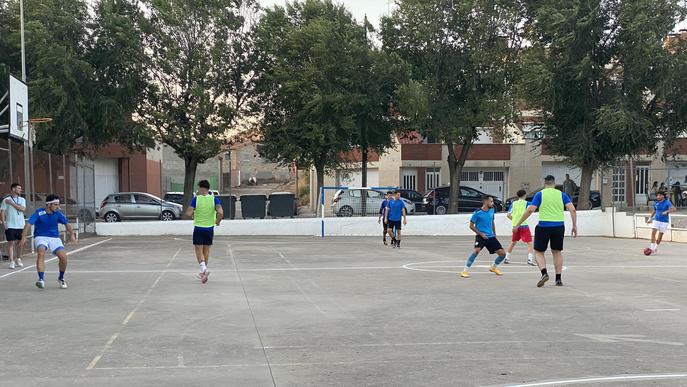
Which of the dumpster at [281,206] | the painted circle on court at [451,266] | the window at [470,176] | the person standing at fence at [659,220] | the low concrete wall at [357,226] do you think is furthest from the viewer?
the window at [470,176]

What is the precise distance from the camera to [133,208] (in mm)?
38938

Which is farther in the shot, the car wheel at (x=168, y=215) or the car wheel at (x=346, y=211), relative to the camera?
the car wheel at (x=168, y=215)

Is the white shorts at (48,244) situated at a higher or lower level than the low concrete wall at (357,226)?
higher

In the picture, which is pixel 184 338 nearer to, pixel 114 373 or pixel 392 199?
pixel 114 373

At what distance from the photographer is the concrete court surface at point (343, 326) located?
276 inches

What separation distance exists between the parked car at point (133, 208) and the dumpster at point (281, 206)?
720cm

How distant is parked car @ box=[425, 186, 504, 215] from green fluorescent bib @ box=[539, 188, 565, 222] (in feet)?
93.9

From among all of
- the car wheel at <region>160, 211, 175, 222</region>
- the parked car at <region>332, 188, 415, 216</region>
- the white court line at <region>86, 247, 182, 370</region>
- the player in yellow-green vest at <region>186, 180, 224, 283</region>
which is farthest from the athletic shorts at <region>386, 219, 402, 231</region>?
the car wheel at <region>160, 211, 175, 222</region>

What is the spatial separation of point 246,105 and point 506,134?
13106mm

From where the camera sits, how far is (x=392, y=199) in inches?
933

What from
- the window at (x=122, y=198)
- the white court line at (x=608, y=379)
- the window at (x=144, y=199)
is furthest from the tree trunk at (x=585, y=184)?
the white court line at (x=608, y=379)

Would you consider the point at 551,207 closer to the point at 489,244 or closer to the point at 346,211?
the point at 489,244

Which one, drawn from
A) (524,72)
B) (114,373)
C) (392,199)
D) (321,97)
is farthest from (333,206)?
(114,373)

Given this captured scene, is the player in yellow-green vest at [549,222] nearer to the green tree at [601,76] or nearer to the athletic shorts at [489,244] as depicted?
the athletic shorts at [489,244]
